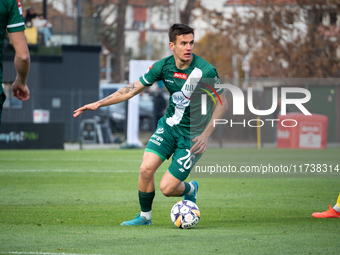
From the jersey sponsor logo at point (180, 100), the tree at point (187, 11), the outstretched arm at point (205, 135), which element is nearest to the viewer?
the outstretched arm at point (205, 135)

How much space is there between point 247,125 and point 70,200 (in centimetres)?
1694

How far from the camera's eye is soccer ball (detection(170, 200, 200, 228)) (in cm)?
626

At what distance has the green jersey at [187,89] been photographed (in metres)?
6.70

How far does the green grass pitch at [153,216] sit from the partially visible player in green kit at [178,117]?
0.52 meters

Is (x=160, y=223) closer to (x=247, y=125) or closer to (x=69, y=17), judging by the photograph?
(x=247, y=125)

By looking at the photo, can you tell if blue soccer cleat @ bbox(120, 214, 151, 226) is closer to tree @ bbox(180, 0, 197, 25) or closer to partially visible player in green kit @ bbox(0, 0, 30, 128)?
partially visible player in green kit @ bbox(0, 0, 30, 128)

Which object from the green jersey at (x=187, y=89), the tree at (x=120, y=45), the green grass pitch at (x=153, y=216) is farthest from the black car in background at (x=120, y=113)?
the green jersey at (x=187, y=89)

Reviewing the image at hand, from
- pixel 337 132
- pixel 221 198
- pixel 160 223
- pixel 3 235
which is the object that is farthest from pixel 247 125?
pixel 3 235

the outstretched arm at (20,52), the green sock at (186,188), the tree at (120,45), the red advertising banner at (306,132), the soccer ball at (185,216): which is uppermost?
the tree at (120,45)

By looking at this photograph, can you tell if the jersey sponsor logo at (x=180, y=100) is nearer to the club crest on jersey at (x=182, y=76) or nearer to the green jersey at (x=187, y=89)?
the green jersey at (x=187, y=89)

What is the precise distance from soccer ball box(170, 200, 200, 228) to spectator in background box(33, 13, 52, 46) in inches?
910

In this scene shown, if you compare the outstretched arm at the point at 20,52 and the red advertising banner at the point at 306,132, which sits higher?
the outstretched arm at the point at 20,52

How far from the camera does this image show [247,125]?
24.8 metres

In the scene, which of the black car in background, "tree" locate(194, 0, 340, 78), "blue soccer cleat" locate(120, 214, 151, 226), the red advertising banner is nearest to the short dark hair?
"blue soccer cleat" locate(120, 214, 151, 226)
